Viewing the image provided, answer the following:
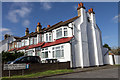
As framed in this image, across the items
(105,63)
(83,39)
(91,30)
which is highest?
(91,30)

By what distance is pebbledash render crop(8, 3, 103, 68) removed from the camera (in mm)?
16608

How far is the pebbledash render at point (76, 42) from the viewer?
54.5 ft

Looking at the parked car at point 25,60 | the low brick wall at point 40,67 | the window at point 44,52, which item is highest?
the window at point 44,52

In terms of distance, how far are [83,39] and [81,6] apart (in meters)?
6.12

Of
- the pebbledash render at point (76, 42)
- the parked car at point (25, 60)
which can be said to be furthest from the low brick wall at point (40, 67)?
the parked car at point (25, 60)

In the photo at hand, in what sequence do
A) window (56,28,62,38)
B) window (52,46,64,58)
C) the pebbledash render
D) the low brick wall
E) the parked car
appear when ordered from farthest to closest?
window (56,28,62,38), window (52,46,64,58), the pebbledash render, the parked car, the low brick wall

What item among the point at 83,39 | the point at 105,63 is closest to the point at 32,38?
the point at 83,39

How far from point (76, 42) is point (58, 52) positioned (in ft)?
11.0

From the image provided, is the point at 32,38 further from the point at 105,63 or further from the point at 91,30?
the point at 105,63

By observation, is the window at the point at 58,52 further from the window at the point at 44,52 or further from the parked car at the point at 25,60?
the parked car at the point at 25,60

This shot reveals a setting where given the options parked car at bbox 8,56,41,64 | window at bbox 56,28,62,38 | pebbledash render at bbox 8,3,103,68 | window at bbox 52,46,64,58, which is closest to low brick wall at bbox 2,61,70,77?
pebbledash render at bbox 8,3,103,68

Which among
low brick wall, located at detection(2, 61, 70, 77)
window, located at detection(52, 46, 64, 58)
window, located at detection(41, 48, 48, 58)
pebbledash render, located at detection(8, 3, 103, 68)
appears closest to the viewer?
low brick wall, located at detection(2, 61, 70, 77)

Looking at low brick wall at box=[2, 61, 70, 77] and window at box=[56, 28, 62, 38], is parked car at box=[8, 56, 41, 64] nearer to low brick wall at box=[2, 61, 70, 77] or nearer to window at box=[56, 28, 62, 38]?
low brick wall at box=[2, 61, 70, 77]

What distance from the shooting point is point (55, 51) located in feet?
58.8
